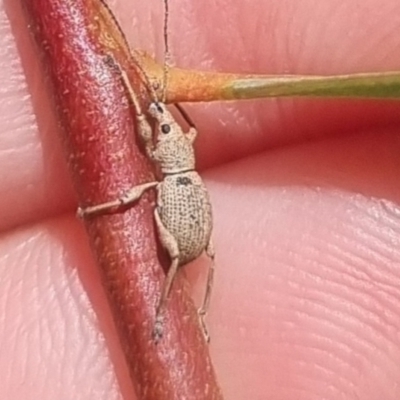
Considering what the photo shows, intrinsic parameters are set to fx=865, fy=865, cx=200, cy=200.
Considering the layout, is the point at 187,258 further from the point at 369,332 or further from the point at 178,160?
the point at 369,332

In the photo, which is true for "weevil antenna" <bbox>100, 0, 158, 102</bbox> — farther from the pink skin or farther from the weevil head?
the pink skin

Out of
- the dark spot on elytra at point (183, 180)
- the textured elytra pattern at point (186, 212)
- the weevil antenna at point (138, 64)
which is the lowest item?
the textured elytra pattern at point (186, 212)

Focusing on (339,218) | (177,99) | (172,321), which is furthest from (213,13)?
(172,321)

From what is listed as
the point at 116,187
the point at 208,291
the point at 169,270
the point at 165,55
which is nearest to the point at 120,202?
the point at 116,187

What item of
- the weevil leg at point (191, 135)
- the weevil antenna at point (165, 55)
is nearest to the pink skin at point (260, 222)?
the weevil antenna at point (165, 55)

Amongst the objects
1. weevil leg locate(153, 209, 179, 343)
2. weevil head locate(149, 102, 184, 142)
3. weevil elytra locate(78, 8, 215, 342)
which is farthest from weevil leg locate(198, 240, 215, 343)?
weevil head locate(149, 102, 184, 142)

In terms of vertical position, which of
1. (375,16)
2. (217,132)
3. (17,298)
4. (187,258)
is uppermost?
(375,16)

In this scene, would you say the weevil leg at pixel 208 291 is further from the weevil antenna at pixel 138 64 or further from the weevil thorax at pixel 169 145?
the weevil antenna at pixel 138 64
